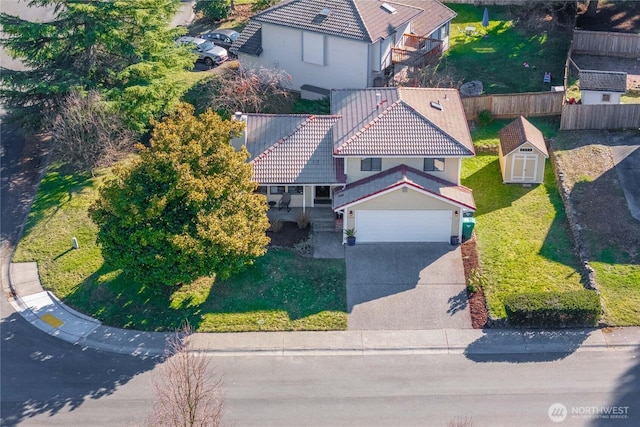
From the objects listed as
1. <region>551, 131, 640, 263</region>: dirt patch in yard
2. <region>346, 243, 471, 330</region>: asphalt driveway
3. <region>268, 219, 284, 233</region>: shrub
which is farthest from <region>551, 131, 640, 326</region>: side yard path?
<region>268, 219, 284, 233</region>: shrub

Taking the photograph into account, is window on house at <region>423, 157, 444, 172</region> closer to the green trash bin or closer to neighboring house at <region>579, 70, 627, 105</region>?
the green trash bin

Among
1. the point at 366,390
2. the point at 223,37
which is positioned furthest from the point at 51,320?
the point at 223,37

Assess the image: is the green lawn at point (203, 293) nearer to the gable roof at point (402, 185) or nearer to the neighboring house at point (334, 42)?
the gable roof at point (402, 185)

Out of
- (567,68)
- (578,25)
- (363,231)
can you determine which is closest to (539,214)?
(363,231)

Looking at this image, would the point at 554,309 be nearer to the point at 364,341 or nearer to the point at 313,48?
the point at 364,341

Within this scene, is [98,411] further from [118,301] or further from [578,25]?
[578,25]
